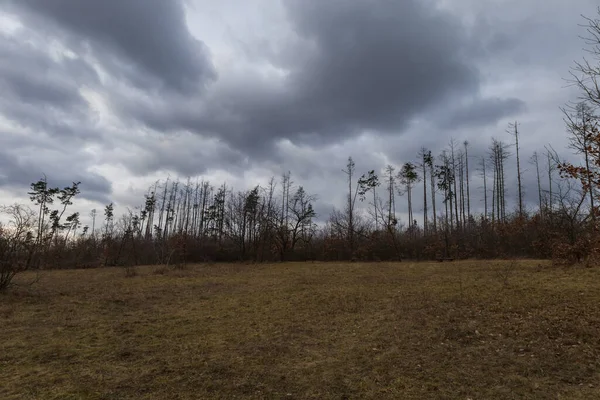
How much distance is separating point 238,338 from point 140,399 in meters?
3.31

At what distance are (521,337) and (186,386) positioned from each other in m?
6.24

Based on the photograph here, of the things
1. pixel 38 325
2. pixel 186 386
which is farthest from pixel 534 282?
pixel 38 325

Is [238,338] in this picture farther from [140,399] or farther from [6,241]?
[6,241]

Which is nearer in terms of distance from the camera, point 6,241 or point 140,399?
point 140,399

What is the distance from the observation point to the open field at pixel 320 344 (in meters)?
5.30

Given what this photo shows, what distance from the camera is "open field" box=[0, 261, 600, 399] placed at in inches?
209

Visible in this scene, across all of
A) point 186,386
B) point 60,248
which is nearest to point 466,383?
point 186,386

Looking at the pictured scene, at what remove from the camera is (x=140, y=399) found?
16.4 ft

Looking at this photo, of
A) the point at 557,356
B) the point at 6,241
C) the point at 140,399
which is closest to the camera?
the point at 140,399

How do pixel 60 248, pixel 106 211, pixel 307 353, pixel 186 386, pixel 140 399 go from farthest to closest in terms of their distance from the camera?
pixel 106 211 < pixel 60 248 < pixel 307 353 < pixel 186 386 < pixel 140 399

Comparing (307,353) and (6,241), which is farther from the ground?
(6,241)

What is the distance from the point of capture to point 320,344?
7652mm

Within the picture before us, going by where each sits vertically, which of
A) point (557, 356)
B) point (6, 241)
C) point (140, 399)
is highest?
point (6, 241)

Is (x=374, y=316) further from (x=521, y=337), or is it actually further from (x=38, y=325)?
(x=38, y=325)
